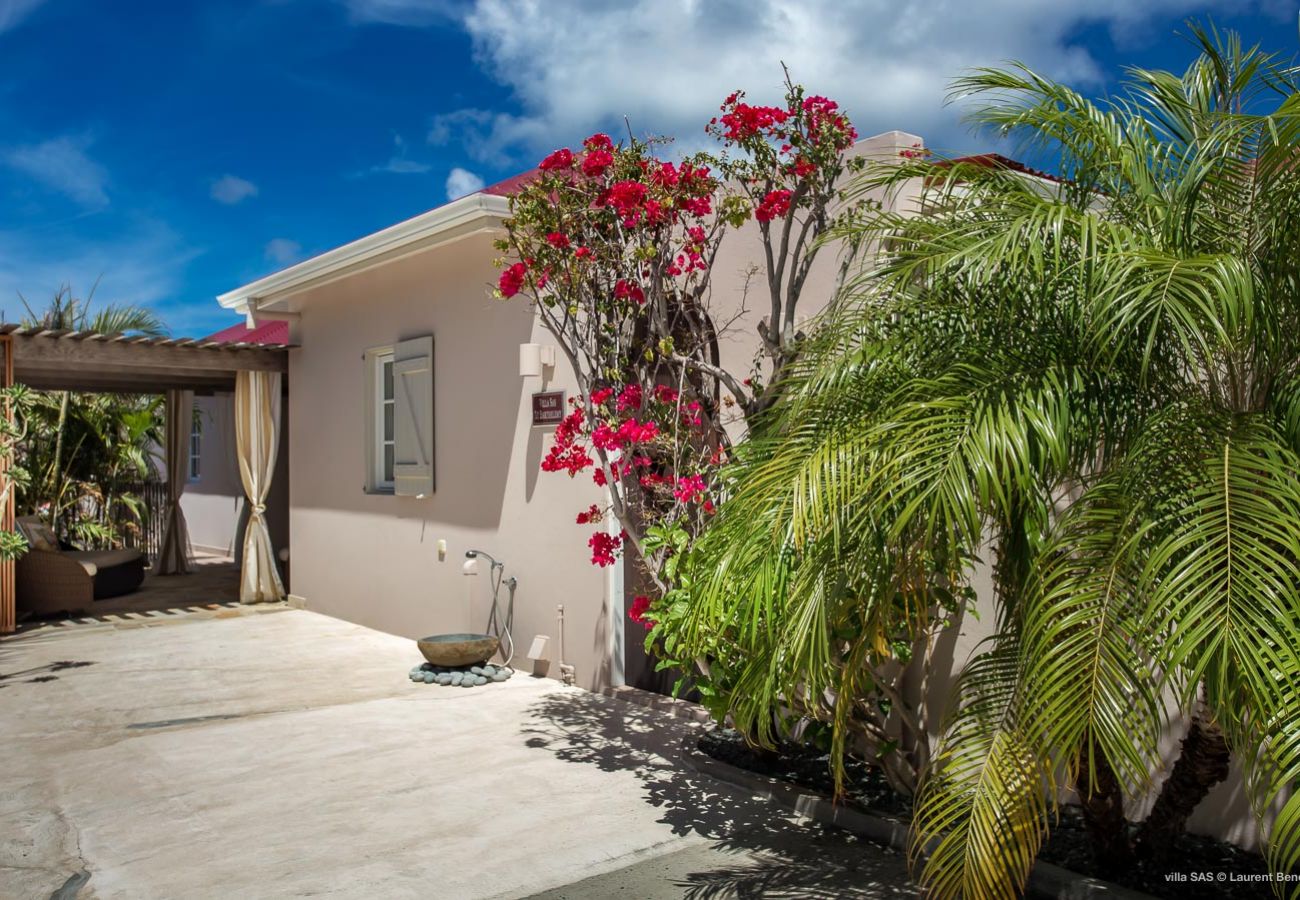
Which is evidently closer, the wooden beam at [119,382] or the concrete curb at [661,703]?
the concrete curb at [661,703]

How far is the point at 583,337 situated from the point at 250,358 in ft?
21.7

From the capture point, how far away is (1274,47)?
3531mm

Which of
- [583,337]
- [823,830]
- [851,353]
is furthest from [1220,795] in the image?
[583,337]

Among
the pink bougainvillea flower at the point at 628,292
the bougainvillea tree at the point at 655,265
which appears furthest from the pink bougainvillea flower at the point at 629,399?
the pink bougainvillea flower at the point at 628,292

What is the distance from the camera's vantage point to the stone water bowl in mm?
7582

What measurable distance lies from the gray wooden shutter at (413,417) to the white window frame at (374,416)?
611 millimetres

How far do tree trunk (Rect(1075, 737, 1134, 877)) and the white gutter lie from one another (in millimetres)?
4414

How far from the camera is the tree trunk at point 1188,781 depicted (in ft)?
11.8

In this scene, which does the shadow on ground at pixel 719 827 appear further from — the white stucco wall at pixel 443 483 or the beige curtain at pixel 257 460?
the beige curtain at pixel 257 460

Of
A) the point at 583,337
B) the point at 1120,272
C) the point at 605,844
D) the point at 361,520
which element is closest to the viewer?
the point at 1120,272

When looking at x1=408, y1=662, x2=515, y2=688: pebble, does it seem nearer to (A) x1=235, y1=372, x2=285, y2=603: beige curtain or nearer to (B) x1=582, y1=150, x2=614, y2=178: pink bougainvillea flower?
(B) x1=582, y1=150, x2=614, y2=178: pink bougainvillea flower

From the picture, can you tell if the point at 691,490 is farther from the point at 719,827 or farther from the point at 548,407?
the point at 548,407

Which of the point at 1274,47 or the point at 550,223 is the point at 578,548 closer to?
the point at 550,223

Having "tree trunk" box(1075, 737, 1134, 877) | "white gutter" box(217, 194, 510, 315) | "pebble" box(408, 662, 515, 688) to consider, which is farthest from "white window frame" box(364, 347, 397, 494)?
"tree trunk" box(1075, 737, 1134, 877)
